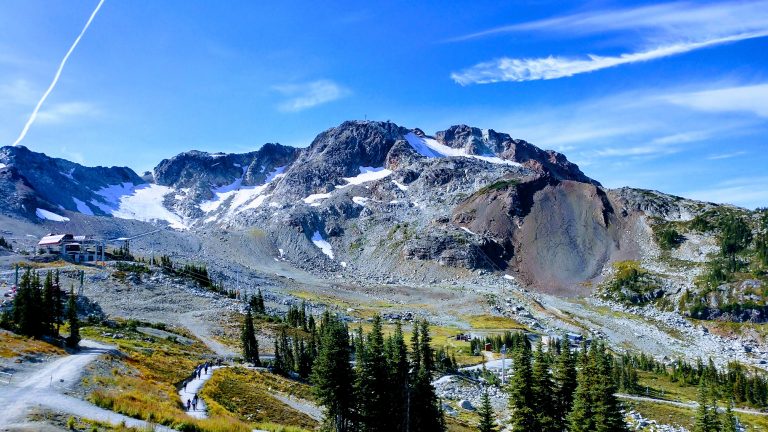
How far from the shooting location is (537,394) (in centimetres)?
4622

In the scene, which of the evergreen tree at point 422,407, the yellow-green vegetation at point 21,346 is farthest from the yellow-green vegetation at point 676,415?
the yellow-green vegetation at point 21,346

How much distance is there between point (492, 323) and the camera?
162125mm

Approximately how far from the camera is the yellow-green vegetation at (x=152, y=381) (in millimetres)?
34656

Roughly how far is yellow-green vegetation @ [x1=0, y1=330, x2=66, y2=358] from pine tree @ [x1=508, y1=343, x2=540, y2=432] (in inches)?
1847

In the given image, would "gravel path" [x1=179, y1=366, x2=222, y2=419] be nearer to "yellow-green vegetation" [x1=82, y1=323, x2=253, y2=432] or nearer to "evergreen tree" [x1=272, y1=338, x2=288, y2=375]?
"yellow-green vegetation" [x1=82, y1=323, x2=253, y2=432]

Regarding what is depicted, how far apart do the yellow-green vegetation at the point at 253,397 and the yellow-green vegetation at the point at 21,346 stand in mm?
17688

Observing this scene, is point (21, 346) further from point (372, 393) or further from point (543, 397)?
point (543, 397)

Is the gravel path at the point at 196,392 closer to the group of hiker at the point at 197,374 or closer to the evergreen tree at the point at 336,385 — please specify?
the group of hiker at the point at 197,374

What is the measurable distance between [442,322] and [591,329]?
44.8 m

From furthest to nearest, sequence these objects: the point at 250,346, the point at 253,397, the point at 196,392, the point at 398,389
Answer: the point at 250,346
the point at 253,397
the point at 196,392
the point at 398,389

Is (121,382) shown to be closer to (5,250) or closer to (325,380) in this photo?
(325,380)

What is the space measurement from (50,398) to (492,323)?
139255 millimetres

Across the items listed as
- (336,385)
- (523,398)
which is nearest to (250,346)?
(336,385)

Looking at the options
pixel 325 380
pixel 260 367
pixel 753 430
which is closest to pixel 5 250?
pixel 260 367
